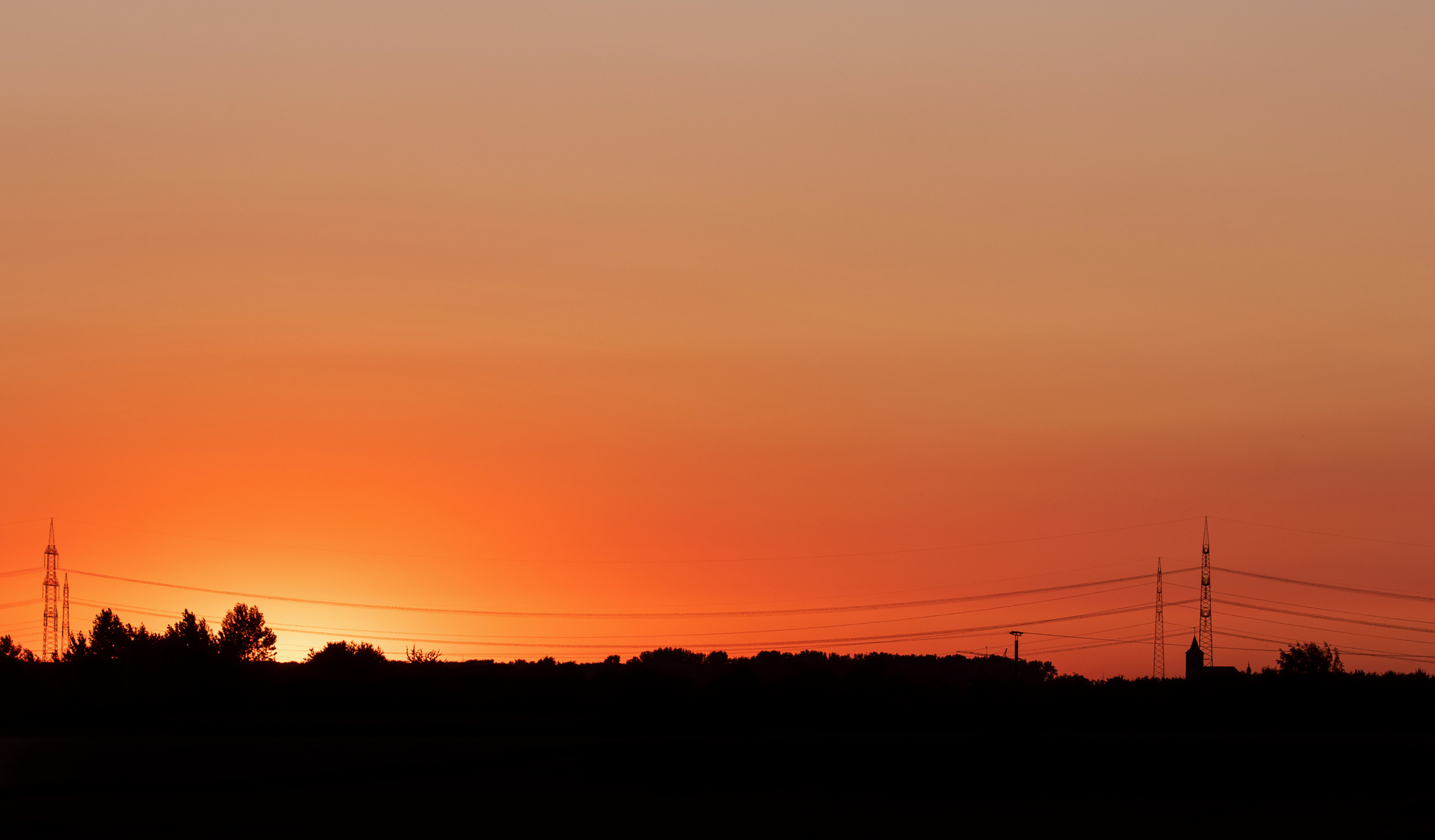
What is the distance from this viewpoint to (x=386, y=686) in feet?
449

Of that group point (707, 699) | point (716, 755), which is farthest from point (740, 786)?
point (707, 699)

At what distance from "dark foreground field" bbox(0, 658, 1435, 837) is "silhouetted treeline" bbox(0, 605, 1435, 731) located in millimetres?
386

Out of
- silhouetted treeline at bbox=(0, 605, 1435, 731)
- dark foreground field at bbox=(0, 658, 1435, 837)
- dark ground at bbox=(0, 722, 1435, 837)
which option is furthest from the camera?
silhouetted treeline at bbox=(0, 605, 1435, 731)

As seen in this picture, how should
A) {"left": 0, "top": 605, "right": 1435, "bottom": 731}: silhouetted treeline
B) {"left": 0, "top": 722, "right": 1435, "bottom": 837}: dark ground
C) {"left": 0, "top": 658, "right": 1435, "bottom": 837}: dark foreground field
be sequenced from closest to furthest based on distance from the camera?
{"left": 0, "top": 722, "right": 1435, "bottom": 837}: dark ground, {"left": 0, "top": 658, "right": 1435, "bottom": 837}: dark foreground field, {"left": 0, "top": 605, "right": 1435, "bottom": 731}: silhouetted treeline

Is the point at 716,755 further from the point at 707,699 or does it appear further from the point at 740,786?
the point at 707,699

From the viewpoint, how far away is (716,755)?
7756 cm

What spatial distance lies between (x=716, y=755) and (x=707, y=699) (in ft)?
160

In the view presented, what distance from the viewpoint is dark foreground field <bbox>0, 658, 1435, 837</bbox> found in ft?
171

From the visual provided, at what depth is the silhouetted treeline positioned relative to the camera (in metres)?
108

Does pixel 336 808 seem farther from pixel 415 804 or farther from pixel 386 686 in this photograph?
pixel 386 686

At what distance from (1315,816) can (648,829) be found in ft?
80.0

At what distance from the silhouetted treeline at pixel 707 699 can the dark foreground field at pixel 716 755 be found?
39cm

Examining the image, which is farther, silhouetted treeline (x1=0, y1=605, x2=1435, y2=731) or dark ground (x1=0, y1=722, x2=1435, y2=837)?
silhouetted treeline (x1=0, y1=605, x2=1435, y2=731)

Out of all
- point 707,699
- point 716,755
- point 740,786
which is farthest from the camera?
point 707,699
